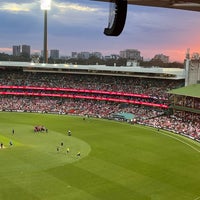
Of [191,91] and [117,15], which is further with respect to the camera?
[191,91]

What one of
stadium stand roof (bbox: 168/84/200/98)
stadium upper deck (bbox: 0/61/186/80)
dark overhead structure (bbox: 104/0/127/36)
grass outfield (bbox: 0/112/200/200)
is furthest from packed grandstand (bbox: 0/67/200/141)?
dark overhead structure (bbox: 104/0/127/36)

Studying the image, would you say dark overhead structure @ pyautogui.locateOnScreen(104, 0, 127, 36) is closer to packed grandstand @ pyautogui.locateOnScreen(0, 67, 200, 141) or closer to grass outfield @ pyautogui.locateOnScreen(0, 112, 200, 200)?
grass outfield @ pyautogui.locateOnScreen(0, 112, 200, 200)

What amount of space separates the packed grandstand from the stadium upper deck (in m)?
2.11

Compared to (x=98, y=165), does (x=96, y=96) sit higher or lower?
higher

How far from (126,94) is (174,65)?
50174mm

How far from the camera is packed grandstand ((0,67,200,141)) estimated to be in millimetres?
68562

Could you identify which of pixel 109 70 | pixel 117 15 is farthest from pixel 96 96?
pixel 117 15

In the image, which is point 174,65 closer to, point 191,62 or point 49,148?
point 191,62

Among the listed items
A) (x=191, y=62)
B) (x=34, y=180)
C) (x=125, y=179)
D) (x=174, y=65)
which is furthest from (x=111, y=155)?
(x=174, y=65)

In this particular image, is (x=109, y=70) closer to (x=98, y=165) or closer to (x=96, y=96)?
(x=96, y=96)

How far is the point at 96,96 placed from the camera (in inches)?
3191

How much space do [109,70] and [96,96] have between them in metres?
6.84

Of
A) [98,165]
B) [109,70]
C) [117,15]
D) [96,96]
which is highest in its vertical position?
[117,15]

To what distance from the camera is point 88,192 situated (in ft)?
93.8
